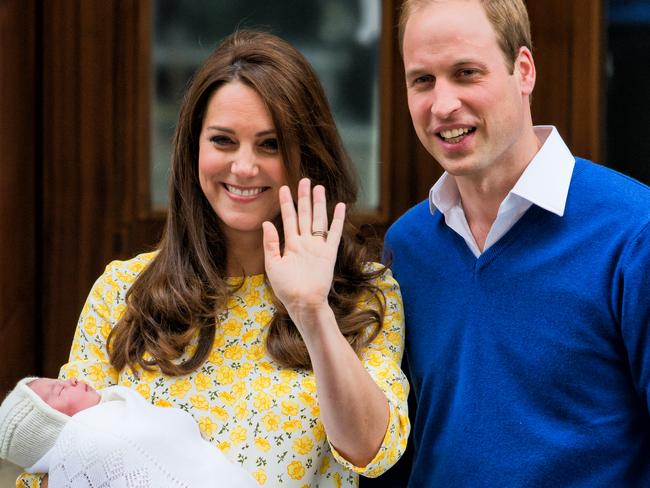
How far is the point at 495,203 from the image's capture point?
7.51 feet

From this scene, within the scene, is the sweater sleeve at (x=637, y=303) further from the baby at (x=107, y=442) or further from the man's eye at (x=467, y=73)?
the baby at (x=107, y=442)

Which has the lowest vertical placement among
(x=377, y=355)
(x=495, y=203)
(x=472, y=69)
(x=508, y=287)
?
(x=377, y=355)

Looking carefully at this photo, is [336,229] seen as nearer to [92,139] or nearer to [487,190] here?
[487,190]

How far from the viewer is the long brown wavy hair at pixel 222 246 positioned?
2326mm

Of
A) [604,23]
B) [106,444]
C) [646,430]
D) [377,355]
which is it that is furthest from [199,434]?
[604,23]

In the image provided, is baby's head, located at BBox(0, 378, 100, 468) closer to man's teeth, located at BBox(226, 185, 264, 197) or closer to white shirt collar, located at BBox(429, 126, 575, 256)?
man's teeth, located at BBox(226, 185, 264, 197)

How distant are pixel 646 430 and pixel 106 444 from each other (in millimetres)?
1048

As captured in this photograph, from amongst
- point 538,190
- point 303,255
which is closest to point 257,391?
point 303,255

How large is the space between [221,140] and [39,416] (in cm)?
69

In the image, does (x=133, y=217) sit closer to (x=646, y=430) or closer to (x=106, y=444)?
(x=106, y=444)

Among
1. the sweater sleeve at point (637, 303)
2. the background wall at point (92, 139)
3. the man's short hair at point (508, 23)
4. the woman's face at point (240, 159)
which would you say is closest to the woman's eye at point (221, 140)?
the woman's face at point (240, 159)

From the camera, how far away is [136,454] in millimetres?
2135

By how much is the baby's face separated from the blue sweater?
28.2 inches

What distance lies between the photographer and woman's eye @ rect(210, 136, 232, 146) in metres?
2.36
